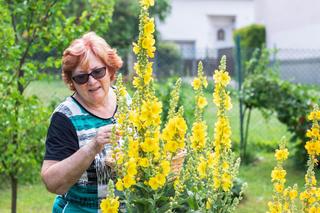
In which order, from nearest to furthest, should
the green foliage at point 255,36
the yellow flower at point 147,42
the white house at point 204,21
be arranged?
the yellow flower at point 147,42 → the green foliage at point 255,36 → the white house at point 204,21

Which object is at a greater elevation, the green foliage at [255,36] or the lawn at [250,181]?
the green foliage at [255,36]

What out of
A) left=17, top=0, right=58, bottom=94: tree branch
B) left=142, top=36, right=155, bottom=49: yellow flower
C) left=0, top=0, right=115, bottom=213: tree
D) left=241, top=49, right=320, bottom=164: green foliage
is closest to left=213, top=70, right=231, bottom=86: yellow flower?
left=142, top=36, right=155, bottom=49: yellow flower

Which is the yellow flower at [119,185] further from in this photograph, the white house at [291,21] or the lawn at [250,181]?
the white house at [291,21]

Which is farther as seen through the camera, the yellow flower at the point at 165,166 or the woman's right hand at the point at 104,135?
the woman's right hand at the point at 104,135

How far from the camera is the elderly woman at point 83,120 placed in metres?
2.88

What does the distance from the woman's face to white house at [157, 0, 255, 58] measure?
2888cm

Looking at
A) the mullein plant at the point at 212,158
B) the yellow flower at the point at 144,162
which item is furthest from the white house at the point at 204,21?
the yellow flower at the point at 144,162

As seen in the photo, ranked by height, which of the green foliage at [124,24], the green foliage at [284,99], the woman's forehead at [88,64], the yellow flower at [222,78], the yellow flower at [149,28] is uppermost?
the green foliage at [124,24]

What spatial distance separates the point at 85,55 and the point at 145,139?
1.06 meters

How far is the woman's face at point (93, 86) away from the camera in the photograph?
2904mm

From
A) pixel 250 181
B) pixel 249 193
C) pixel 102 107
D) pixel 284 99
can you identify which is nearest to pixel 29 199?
pixel 249 193

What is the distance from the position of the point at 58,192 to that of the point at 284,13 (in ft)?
63.2

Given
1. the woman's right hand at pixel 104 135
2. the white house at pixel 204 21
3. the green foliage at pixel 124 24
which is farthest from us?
the white house at pixel 204 21

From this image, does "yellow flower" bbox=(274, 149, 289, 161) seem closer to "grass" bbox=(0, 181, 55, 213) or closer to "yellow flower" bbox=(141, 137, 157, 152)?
"yellow flower" bbox=(141, 137, 157, 152)
